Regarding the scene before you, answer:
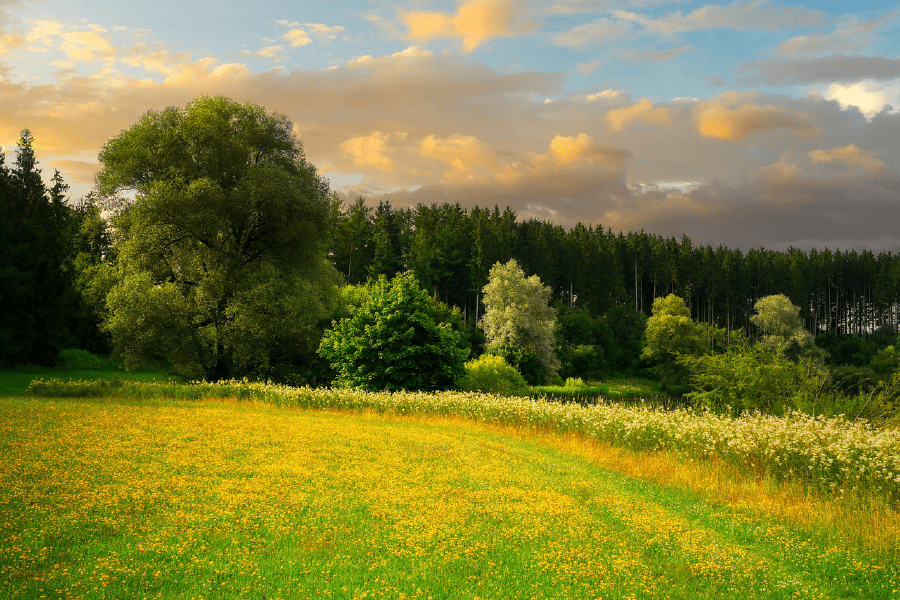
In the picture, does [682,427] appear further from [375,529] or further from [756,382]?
[375,529]

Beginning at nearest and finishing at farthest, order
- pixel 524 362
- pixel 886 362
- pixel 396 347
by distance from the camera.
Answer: pixel 396 347 → pixel 524 362 → pixel 886 362

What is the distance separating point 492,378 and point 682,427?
96.0 ft

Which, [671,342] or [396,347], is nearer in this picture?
[396,347]

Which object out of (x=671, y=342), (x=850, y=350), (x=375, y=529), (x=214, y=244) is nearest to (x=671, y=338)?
(x=671, y=342)

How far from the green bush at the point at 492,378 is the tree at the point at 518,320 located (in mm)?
11992

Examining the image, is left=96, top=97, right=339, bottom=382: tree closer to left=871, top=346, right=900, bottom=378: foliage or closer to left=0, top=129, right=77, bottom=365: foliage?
left=0, top=129, right=77, bottom=365: foliage

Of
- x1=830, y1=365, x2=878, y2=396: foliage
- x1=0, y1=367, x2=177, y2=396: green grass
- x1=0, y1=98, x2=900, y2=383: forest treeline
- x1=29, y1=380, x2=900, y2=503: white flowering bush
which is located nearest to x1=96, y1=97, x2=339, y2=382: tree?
x1=0, y1=98, x2=900, y2=383: forest treeline

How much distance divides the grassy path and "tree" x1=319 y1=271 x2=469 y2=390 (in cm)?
1887

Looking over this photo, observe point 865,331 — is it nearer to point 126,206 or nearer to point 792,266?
point 792,266

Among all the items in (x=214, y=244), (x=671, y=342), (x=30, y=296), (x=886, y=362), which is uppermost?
(x=214, y=244)

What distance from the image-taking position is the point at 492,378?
4725 centimetres

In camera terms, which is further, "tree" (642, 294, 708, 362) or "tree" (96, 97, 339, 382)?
"tree" (642, 294, 708, 362)

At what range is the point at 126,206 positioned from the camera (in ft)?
124

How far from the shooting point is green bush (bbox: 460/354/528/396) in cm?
4572
